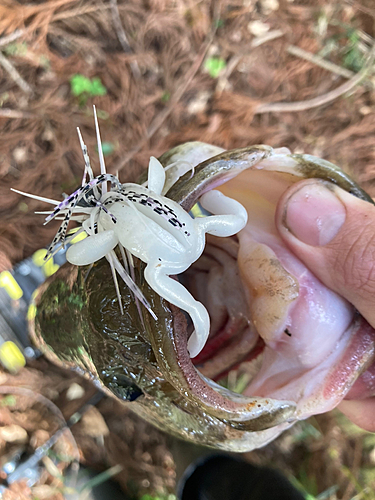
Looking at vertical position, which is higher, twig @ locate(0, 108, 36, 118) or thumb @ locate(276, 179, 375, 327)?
twig @ locate(0, 108, 36, 118)

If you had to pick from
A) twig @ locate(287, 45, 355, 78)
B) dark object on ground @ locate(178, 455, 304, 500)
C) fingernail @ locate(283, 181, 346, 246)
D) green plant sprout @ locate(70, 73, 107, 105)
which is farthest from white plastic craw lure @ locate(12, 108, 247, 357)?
twig @ locate(287, 45, 355, 78)

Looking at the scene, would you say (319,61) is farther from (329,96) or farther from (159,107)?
(159,107)

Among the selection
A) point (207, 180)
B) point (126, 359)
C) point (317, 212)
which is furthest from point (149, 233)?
point (317, 212)

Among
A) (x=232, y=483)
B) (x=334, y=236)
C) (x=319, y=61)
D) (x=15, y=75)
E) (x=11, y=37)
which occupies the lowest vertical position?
(x=232, y=483)

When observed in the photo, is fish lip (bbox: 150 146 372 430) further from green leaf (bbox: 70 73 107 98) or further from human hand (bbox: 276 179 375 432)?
green leaf (bbox: 70 73 107 98)

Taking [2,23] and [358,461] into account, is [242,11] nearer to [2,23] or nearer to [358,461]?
[2,23]

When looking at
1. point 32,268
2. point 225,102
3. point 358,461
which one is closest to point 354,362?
point 32,268

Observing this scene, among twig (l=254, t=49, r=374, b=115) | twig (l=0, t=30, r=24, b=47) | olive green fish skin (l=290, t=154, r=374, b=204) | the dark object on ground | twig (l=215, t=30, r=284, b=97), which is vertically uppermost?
twig (l=0, t=30, r=24, b=47)
